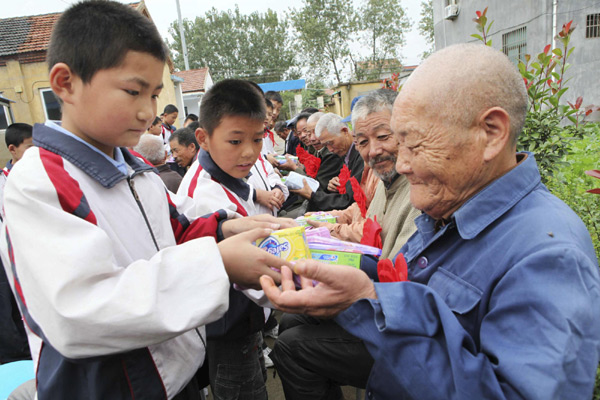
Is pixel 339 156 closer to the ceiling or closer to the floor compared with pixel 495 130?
closer to the floor

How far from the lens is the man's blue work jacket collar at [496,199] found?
4.00 feet

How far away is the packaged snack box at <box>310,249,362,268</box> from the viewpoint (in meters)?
1.54

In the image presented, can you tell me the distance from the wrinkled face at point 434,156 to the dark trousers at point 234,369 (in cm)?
130

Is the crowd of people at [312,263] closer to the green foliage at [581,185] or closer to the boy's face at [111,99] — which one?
the boy's face at [111,99]

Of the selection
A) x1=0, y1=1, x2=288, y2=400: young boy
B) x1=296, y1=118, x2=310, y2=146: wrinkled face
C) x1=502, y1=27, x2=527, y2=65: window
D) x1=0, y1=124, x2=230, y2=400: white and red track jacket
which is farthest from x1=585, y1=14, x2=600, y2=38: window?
x1=0, y1=124, x2=230, y2=400: white and red track jacket

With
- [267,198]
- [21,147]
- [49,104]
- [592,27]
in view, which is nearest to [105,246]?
[267,198]

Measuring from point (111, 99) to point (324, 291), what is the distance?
0.97 m

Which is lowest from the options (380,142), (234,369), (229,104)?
(234,369)

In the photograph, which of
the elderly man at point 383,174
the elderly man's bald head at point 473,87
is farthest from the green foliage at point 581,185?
the elderly man's bald head at point 473,87

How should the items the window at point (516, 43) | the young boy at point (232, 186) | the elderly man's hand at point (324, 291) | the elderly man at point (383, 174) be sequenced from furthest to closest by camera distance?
the window at point (516, 43) → the elderly man at point (383, 174) → the young boy at point (232, 186) → the elderly man's hand at point (324, 291)

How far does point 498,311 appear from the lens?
1.02 meters

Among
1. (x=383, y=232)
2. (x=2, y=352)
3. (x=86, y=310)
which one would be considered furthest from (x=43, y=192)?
(x=2, y=352)

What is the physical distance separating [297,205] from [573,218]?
3951 millimetres

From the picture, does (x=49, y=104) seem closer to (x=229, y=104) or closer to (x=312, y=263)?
(x=229, y=104)
